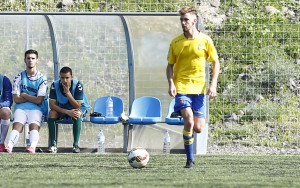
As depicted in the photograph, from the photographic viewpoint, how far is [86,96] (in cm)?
1738

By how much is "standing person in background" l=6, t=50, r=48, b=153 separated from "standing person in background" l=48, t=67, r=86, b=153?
184mm

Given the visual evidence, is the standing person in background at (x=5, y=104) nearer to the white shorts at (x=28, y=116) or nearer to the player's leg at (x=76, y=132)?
the white shorts at (x=28, y=116)

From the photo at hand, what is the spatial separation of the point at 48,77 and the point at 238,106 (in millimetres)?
3753

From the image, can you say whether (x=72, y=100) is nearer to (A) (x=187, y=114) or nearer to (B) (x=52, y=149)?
(B) (x=52, y=149)

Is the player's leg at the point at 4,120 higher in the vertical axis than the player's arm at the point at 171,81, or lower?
lower

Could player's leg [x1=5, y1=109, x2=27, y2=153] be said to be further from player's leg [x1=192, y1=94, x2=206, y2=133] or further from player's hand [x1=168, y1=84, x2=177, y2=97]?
player's hand [x1=168, y1=84, x2=177, y2=97]

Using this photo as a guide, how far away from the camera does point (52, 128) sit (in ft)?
53.4

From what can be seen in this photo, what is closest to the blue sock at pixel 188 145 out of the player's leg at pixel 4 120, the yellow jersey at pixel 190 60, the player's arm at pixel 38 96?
the yellow jersey at pixel 190 60

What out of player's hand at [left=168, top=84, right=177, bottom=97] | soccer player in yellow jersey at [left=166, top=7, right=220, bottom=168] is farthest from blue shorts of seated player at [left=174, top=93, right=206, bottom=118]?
player's hand at [left=168, top=84, right=177, bottom=97]

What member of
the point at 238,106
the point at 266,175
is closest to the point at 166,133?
the point at 238,106

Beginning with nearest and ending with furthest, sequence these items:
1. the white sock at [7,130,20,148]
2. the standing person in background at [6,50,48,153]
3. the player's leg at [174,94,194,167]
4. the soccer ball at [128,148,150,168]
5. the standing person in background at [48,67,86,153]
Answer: the soccer ball at [128,148,150,168] → the player's leg at [174,94,194,167] → the white sock at [7,130,20,148] → the standing person in background at [6,50,48,153] → the standing person in background at [48,67,86,153]

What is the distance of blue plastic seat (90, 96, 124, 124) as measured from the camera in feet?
54.2

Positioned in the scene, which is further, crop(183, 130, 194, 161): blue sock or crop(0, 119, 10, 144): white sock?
crop(0, 119, 10, 144): white sock

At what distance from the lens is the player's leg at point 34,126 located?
15.8 m
